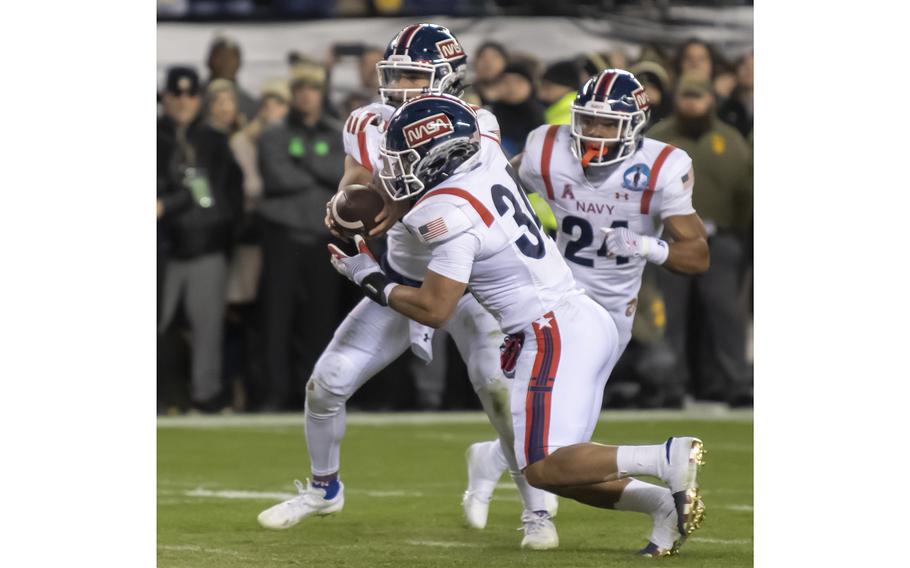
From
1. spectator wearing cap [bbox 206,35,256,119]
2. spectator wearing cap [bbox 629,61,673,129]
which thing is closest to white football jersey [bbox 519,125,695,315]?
spectator wearing cap [bbox 629,61,673,129]

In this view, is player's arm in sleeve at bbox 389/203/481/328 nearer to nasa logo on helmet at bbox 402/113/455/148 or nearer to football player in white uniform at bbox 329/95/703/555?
football player in white uniform at bbox 329/95/703/555

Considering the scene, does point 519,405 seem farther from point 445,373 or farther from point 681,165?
point 445,373

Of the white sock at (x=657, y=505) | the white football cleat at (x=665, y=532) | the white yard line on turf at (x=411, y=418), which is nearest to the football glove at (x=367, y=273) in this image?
the white sock at (x=657, y=505)

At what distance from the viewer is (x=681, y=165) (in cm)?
584

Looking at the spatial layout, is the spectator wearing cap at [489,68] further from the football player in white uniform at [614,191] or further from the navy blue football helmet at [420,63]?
the navy blue football helmet at [420,63]

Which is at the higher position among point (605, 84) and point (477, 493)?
point (605, 84)

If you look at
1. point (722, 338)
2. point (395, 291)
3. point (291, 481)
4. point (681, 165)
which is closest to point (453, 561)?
point (395, 291)

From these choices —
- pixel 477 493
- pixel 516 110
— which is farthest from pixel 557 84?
pixel 477 493

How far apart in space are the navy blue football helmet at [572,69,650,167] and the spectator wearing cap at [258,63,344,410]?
3255mm

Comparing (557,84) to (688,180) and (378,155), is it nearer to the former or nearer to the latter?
(688,180)

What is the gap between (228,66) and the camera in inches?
366

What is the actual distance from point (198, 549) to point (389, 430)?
11.6 feet

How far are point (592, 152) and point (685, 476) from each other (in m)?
1.41

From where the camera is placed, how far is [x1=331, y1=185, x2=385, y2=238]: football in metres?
5.33
